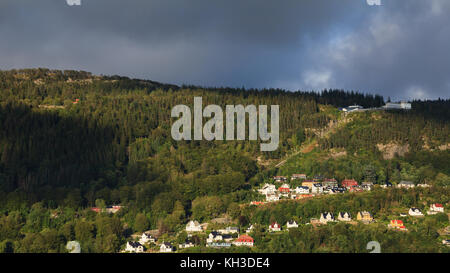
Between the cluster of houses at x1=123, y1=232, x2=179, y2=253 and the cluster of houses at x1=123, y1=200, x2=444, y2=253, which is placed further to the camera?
the cluster of houses at x1=123, y1=200, x2=444, y2=253

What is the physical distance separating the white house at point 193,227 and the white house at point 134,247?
404 inches

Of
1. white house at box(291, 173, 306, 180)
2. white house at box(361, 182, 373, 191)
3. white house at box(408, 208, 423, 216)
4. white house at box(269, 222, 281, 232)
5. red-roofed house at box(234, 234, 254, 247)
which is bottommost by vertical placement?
red-roofed house at box(234, 234, 254, 247)

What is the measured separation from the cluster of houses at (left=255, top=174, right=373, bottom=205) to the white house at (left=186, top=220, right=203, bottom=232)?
1790cm

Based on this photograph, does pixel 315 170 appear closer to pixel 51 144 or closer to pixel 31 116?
pixel 51 144

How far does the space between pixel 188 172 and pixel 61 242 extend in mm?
43283

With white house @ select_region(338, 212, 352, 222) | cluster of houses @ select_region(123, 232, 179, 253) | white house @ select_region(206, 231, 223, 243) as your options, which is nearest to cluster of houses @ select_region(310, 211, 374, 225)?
white house @ select_region(338, 212, 352, 222)

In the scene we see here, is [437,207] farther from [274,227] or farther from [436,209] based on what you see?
[274,227]

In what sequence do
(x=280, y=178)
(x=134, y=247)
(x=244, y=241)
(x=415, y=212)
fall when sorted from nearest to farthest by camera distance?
1. (x=244, y=241)
2. (x=134, y=247)
3. (x=415, y=212)
4. (x=280, y=178)

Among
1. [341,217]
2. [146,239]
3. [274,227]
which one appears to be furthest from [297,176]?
[146,239]

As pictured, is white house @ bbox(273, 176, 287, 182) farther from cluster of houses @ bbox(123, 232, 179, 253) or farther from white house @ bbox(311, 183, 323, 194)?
cluster of houses @ bbox(123, 232, 179, 253)

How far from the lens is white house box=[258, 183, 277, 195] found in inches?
5520

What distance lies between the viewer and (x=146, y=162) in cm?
15650

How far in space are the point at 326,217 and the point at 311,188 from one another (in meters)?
22.6

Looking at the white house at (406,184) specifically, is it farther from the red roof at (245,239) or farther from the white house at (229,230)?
the red roof at (245,239)
